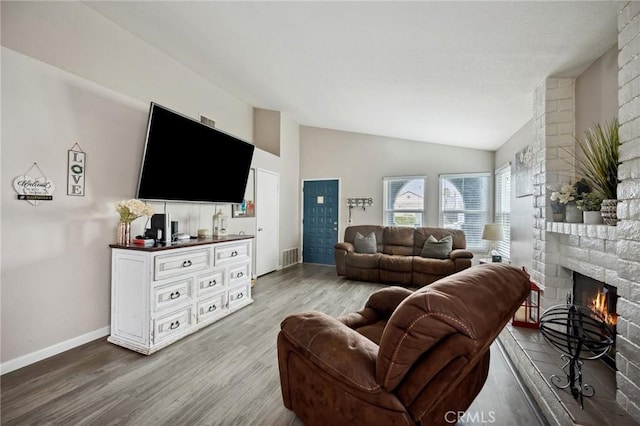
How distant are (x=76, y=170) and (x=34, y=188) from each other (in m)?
0.34

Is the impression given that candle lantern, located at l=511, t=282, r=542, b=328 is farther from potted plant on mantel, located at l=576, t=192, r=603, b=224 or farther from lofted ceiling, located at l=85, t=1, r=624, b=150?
lofted ceiling, located at l=85, t=1, r=624, b=150

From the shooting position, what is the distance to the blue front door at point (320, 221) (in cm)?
622

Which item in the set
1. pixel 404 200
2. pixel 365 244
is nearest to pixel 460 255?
pixel 365 244

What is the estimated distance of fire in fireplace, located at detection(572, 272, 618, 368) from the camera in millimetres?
1861

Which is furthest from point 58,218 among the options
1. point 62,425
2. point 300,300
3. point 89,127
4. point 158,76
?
point 300,300

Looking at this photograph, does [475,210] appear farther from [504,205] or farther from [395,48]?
[395,48]

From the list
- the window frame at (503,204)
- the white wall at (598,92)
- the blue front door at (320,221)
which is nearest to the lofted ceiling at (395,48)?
the white wall at (598,92)

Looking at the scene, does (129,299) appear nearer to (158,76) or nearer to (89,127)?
(89,127)

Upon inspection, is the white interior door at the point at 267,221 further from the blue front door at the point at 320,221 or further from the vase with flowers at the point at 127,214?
the vase with flowers at the point at 127,214

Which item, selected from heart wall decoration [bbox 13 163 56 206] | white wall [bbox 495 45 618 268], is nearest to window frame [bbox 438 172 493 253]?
white wall [bbox 495 45 618 268]

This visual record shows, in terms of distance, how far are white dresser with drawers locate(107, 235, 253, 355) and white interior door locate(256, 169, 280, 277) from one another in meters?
2.00

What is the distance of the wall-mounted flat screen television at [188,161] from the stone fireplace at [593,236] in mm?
3396

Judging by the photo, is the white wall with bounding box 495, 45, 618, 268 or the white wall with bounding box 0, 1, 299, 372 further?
the white wall with bounding box 0, 1, 299, 372

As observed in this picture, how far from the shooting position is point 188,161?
3.20 meters
